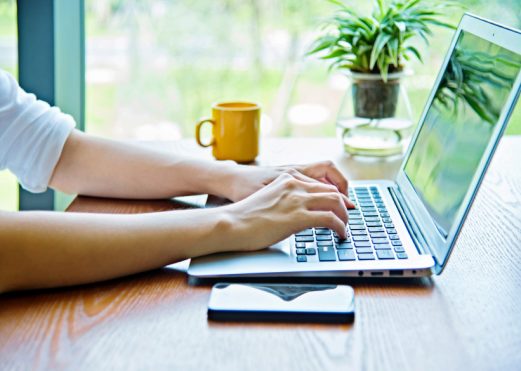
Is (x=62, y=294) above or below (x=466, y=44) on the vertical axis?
below

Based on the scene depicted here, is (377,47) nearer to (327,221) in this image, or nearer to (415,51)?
(415,51)

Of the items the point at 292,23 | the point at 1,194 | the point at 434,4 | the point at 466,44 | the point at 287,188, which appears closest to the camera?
the point at 287,188

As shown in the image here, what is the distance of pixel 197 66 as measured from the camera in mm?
3523

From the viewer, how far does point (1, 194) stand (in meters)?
2.92

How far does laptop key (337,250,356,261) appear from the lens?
2.81 ft

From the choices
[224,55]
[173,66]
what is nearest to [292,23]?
[224,55]

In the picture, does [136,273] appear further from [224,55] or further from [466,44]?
[224,55]

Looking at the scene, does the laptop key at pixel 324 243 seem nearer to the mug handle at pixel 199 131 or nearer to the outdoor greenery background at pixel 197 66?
the mug handle at pixel 199 131

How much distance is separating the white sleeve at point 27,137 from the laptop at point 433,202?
0.40 m

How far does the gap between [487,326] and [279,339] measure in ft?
0.69

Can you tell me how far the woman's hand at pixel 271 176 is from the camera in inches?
43.0

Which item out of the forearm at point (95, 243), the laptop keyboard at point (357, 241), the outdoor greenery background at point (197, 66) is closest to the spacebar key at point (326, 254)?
the laptop keyboard at point (357, 241)

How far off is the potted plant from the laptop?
27 cm

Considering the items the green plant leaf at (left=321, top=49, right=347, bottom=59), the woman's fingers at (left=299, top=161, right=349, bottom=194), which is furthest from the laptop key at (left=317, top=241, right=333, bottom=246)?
the green plant leaf at (left=321, top=49, right=347, bottom=59)
